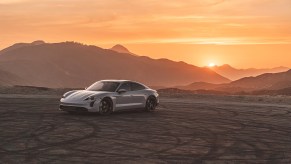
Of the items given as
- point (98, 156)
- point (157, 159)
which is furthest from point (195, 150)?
point (98, 156)

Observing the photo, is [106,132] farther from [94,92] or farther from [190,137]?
[94,92]

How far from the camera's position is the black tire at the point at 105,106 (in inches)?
711

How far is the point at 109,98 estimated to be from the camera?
18266 millimetres

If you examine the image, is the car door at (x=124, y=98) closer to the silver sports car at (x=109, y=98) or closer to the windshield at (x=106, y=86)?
the silver sports car at (x=109, y=98)

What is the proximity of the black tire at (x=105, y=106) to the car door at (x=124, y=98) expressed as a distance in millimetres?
392

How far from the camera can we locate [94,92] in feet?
60.1

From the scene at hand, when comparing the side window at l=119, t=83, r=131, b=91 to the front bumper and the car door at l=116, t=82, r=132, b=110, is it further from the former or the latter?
the front bumper

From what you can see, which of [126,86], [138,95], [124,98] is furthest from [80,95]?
[138,95]

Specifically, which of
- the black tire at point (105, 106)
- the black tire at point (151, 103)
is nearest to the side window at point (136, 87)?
the black tire at point (151, 103)

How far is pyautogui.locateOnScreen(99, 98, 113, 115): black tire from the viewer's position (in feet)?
59.3

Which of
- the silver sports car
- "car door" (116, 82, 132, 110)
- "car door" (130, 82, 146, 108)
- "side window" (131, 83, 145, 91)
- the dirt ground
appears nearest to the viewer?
the dirt ground

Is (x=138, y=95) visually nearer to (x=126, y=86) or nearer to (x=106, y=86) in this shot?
(x=126, y=86)

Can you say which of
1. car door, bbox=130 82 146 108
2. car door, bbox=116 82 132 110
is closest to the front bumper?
car door, bbox=116 82 132 110

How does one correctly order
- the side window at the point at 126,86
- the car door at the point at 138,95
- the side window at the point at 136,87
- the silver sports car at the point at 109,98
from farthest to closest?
the side window at the point at 136,87, the car door at the point at 138,95, the side window at the point at 126,86, the silver sports car at the point at 109,98
